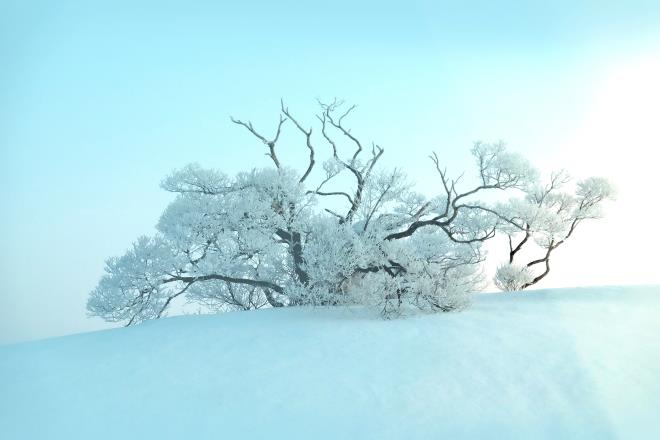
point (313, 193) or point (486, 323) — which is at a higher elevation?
point (313, 193)

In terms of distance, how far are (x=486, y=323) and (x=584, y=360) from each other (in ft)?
6.91

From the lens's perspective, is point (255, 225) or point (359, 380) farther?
point (255, 225)

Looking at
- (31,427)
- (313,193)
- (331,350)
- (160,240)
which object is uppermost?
(313,193)

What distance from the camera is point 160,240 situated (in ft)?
53.0

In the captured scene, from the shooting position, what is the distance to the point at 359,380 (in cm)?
777

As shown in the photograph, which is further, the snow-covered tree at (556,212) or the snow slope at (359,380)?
the snow-covered tree at (556,212)

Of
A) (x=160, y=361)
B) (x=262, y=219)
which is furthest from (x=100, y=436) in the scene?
(x=262, y=219)

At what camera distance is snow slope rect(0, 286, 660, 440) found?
6.73 m

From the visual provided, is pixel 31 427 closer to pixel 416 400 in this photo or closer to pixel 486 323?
pixel 416 400

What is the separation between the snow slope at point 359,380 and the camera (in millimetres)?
6727

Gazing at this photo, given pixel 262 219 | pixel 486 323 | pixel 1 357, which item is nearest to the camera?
pixel 486 323

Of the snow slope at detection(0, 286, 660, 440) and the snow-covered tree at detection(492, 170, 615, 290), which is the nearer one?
the snow slope at detection(0, 286, 660, 440)

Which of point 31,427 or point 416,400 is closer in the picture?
point 416,400

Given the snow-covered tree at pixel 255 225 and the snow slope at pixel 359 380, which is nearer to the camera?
the snow slope at pixel 359 380
